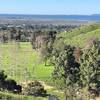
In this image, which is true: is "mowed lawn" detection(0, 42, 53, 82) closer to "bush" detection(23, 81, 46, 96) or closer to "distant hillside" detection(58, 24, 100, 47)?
"distant hillside" detection(58, 24, 100, 47)

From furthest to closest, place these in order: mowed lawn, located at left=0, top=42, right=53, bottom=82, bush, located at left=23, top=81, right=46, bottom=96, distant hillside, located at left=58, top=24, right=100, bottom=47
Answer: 1. distant hillside, located at left=58, top=24, right=100, bottom=47
2. mowed lawn, located at left=0, top=42, right=53, bottom=82
3. bush, located at left=23, top=81, right=46, bottom=96

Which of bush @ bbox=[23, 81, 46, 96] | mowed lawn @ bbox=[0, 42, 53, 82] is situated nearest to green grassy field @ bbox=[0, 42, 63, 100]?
mowed lawn @ bbox=[0, 42, 53, 82]

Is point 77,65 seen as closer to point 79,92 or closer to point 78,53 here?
point 79,92

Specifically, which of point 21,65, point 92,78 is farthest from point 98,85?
point 21,65

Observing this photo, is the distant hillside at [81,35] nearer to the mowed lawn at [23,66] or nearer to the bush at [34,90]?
the mowed lawn at [23,66]

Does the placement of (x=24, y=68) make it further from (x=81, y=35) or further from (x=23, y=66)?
(x=81, y=35)

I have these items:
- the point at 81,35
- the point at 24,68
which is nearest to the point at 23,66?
the point at 24,68

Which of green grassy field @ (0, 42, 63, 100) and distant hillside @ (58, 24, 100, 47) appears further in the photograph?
distant hillside @ (58, 24, 100, 47)

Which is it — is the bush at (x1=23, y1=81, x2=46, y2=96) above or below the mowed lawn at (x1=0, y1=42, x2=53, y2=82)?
above
